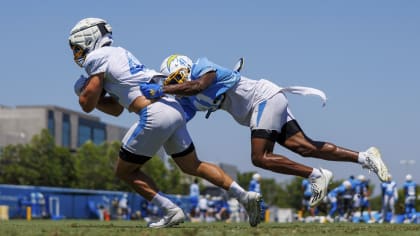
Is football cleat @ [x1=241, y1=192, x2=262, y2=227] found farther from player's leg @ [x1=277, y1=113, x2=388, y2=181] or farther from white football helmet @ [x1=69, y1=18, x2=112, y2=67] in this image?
white football helmet @ [x1=69, y1=18, x2=112, y2=67]

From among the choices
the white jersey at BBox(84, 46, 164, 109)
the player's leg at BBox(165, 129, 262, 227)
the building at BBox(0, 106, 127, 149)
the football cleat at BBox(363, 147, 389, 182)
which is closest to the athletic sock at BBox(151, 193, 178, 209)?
the player's leg at BBox(165, 129, 262, 227)

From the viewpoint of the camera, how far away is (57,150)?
6750cm

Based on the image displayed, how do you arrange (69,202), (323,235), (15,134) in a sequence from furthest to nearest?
1. (15,134)
2. (69,202)
3. (323,235)

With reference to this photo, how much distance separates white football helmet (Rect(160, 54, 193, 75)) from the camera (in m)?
9.94

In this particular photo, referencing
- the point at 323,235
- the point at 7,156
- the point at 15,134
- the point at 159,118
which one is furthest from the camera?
the point at 15,134

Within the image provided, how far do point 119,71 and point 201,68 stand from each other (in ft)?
3.34

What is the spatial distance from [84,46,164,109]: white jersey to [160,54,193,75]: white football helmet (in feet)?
2.15

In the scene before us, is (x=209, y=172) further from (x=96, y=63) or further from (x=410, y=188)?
(x=410, y=188)

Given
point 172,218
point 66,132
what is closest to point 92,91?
point 172,218

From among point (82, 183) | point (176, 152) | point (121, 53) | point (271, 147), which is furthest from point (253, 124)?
point (82, 183)

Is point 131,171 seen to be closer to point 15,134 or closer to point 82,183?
point 82,183

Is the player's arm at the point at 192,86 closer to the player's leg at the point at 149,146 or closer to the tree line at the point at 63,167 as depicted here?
the player's leg at the point at 149,146

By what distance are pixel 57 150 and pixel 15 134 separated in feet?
82.0

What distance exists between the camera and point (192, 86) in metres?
9.31
